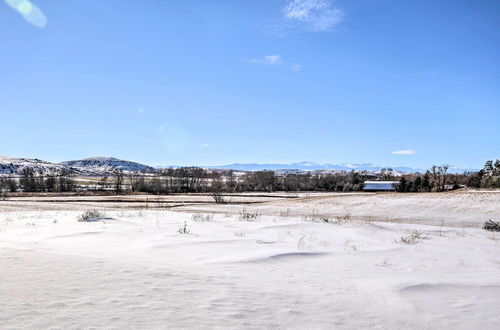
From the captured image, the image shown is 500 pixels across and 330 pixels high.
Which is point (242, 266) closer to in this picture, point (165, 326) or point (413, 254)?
point (165, 326)

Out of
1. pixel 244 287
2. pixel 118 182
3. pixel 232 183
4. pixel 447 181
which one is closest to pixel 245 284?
pixel 244 287

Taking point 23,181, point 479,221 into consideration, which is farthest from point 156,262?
point 23,181

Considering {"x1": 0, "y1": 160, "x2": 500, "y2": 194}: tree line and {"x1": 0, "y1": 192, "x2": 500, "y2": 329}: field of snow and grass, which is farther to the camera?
{"x1": 0, "y1": 160, "x2": 500, "y2": 194}: tree line

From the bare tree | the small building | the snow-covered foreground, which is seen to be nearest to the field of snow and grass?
the snow-covered foreground

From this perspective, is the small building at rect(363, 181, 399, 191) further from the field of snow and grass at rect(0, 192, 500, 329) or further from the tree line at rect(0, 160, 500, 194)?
the field of snow and grass at rect(0, 192, 500, 329)

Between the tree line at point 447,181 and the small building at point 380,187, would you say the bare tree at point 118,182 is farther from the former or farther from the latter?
the small building at point 380,187

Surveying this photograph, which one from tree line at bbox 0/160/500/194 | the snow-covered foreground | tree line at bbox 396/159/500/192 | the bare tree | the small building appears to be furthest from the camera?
the small building

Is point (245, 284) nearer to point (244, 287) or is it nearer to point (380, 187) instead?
point (244, 287)

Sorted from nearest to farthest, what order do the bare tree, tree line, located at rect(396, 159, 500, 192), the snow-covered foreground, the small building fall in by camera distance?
the snow-covered foreground < tree line, located at rect(396, 159, 500, 192) < the bare tree < the small building

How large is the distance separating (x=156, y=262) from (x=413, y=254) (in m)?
5.89

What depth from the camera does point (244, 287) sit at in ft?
16.9

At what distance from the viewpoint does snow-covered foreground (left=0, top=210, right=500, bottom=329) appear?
12.8 feet

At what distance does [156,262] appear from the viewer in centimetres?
670

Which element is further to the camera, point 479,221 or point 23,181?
point 23,181
